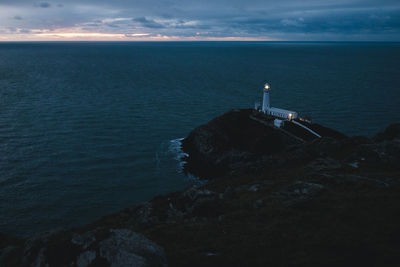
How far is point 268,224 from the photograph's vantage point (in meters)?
16.7

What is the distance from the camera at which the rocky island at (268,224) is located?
11.9 m

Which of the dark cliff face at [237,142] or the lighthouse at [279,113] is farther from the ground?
the lighthouse at [279,113]

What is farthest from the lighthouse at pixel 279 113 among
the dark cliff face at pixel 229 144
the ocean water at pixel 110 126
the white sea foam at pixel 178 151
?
the white sea foam at pixel 178 151

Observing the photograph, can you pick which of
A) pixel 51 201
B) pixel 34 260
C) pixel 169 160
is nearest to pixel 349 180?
pixel 34 260

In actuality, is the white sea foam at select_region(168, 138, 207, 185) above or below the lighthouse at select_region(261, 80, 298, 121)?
below

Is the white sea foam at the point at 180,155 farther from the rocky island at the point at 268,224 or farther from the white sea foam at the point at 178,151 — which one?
the rocky island at the point at 268,224

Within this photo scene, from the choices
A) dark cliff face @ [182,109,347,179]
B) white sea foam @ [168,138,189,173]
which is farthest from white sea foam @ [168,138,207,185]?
dark cliff face @ [182,109,347,179]

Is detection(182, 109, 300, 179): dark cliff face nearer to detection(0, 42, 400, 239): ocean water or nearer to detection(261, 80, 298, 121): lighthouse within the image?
detection(0, 42, 400, 239): ocean water

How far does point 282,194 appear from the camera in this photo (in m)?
21.5

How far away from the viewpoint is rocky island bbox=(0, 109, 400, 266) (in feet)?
39.1

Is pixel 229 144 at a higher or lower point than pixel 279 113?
lower

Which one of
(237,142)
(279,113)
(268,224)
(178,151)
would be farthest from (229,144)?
(268,224)

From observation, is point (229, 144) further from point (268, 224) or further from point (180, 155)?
point (268, 224)

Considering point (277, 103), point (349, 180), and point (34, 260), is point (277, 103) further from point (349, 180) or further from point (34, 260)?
point (34, 260)
